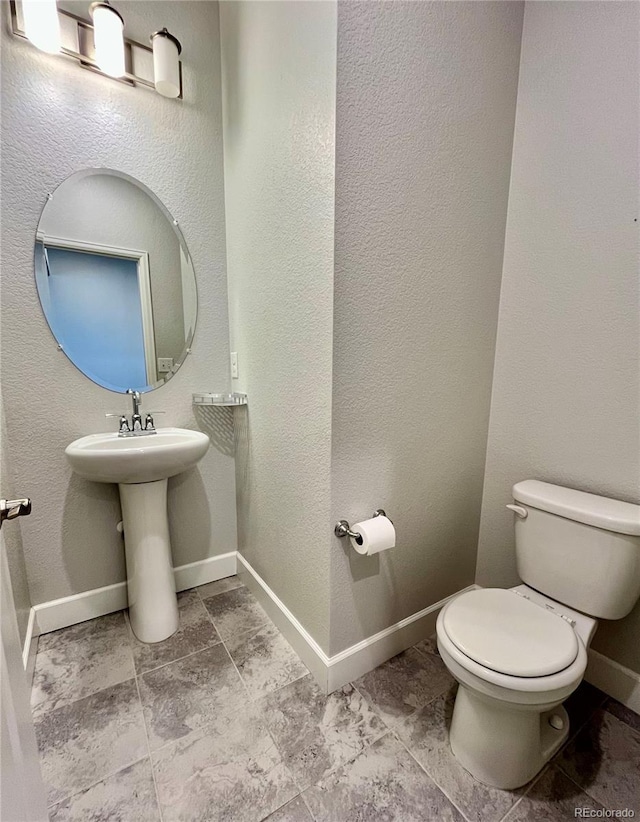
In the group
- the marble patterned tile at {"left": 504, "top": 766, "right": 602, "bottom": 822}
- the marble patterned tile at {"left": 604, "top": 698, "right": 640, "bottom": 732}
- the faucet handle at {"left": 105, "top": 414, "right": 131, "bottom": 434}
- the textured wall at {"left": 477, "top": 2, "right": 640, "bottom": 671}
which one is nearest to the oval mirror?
the faucet handle at {"left": 105, "top": 414, "right": 131, "bottom": 434}

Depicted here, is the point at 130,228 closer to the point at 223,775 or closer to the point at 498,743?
the point at 223,775

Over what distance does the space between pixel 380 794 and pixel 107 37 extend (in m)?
2.53

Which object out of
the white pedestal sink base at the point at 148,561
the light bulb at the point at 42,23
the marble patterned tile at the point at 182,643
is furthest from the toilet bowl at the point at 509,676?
the light bulb at the point at 42,23

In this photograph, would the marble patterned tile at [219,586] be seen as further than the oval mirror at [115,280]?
Yes

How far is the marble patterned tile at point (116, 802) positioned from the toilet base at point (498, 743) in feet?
2.80

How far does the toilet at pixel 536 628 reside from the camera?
894 millimetres

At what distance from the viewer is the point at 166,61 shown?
1.37 metres

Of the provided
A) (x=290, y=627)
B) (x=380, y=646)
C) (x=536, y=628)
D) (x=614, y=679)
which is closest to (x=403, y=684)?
(x=380, y=646)

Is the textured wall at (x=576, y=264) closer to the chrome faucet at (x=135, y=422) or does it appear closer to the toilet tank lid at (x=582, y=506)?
the toilet tank lid at (x=582, y=506)

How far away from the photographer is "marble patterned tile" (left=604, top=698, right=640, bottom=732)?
3.85ft

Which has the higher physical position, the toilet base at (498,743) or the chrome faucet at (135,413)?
the chrome faucet at (135,413)

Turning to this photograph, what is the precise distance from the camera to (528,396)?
1392 millimetres

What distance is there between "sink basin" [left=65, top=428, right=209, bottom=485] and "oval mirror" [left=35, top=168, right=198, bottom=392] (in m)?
0.27

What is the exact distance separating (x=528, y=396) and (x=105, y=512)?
183 centimetres
